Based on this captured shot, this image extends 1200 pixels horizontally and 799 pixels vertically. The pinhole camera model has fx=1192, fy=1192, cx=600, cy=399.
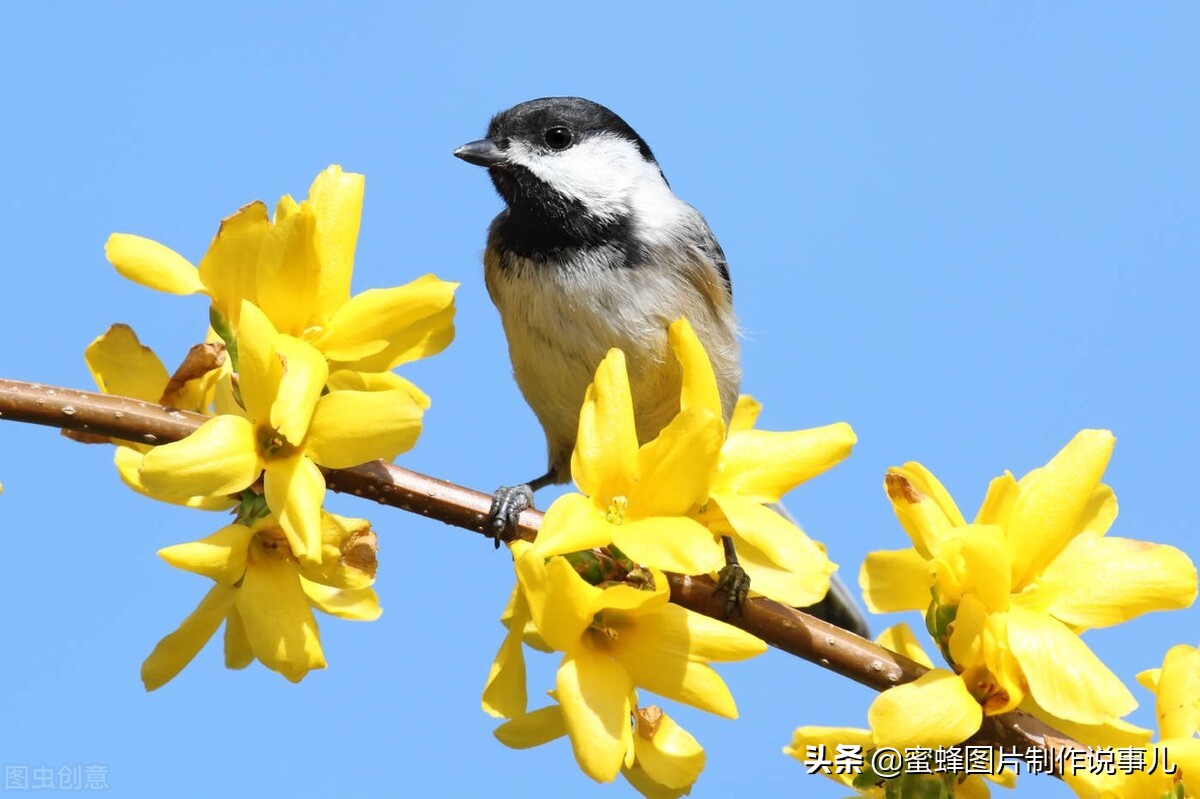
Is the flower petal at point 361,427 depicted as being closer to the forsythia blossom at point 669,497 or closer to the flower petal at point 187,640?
the forsythia blossom at point 669,497

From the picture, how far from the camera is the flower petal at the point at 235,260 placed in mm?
1722

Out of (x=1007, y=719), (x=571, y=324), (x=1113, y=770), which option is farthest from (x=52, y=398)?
(x=571, y=324)

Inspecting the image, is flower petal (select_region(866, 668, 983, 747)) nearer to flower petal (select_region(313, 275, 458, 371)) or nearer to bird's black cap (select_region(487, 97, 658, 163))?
flower petal (select_region(313, 275, 458, 371))

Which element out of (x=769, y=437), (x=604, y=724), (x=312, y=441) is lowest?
(x=604, y=724)

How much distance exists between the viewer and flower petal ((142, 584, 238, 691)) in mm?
1725

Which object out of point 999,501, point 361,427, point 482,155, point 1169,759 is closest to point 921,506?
point 999,501

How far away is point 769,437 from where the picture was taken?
1739 mm

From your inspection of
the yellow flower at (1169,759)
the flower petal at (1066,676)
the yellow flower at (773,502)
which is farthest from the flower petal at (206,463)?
the yellow flower at (1169,759)

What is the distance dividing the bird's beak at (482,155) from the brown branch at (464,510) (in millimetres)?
2370

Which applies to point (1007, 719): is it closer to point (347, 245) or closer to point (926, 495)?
point (926, 495)

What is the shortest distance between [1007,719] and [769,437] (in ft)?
1.79

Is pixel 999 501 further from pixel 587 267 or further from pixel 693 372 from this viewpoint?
pixel 587 267

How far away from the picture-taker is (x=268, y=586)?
1.70 m

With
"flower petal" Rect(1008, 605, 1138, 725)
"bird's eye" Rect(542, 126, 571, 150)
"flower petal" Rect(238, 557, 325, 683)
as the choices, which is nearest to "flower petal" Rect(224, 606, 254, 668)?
"flower petal" Rect(238, 557, 325, 683)
